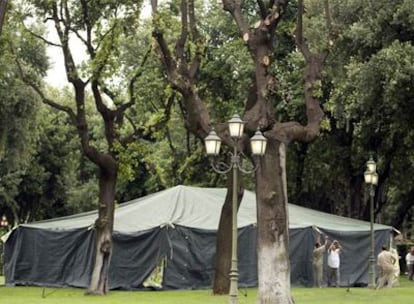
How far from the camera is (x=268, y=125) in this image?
15.4 meters

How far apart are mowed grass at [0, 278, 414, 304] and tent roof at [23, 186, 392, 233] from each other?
2.65 meters

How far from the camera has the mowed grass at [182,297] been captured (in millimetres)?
18500

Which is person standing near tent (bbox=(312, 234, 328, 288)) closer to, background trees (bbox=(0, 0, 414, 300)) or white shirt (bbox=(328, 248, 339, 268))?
white shirt (bbox=(328, 248, 339, 268))

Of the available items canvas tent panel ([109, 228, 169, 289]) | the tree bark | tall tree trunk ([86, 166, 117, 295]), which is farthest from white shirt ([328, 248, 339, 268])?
tall tree trunk ([86, 166, 117, 295])

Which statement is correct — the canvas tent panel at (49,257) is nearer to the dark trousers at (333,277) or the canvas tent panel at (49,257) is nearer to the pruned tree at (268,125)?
the dark trousers at (333,277)

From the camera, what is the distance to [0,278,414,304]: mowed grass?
1850cm

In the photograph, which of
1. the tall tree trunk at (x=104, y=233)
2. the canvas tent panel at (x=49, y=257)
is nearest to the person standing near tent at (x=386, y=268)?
the tall tree trunk at (x=104, y=233)

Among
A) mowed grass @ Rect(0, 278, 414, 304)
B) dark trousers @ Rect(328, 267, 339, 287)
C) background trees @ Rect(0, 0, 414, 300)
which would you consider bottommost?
mowed grass @ Rect(0, 278, 414, 304)

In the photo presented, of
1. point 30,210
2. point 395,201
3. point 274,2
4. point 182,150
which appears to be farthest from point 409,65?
point 30,210

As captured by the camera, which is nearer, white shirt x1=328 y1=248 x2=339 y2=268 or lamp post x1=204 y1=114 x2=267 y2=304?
lamp post x1=204 y1=114 x2=267 y2=304

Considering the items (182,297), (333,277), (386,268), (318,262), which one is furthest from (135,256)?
(386,268)

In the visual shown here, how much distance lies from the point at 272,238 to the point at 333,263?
10686mm

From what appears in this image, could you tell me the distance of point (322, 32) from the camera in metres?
24.4

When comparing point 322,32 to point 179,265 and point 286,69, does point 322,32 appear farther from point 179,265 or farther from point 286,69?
point 179,265
